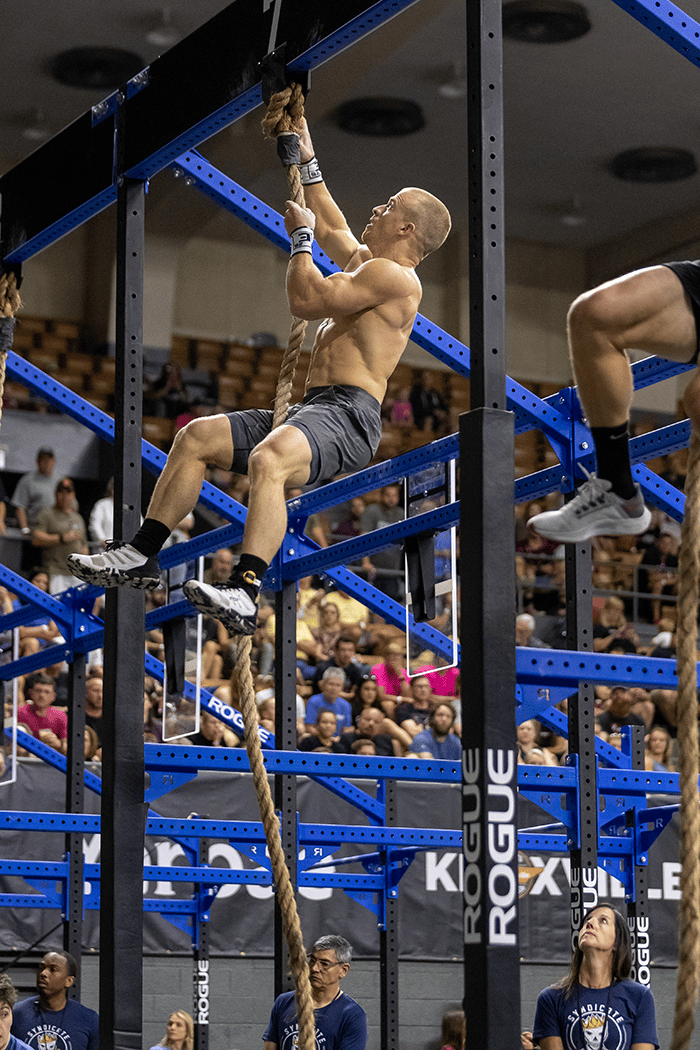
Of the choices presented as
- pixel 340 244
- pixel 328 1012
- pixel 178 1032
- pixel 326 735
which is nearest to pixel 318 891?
pixel 326 735

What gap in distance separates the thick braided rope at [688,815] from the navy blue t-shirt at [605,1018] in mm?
3387

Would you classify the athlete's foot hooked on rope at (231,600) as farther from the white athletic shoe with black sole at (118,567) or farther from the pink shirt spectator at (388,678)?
the pink shirt spectator at (388,678)

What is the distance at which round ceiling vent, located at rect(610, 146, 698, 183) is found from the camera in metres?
17.3

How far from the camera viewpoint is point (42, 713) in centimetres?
1150

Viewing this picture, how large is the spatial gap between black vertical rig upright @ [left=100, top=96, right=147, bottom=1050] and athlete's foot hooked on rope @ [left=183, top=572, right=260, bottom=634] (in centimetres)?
112

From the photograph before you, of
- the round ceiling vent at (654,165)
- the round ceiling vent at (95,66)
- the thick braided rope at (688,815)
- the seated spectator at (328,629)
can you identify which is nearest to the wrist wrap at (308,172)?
the thick braided rope at (688,815)

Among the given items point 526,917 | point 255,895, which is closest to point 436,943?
point 526,917

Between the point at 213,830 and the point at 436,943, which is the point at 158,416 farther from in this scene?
the point at 213,830

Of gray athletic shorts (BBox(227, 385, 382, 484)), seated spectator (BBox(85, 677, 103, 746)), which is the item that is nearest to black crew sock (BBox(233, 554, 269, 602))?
gray athletic shorts (BBox(227, 385, 382, 484))

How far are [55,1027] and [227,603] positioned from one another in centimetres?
458

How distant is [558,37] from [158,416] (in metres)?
6.17

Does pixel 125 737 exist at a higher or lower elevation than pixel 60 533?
lower

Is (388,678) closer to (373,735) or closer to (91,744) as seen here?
(373,735)

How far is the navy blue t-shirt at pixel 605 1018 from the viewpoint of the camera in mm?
6383
